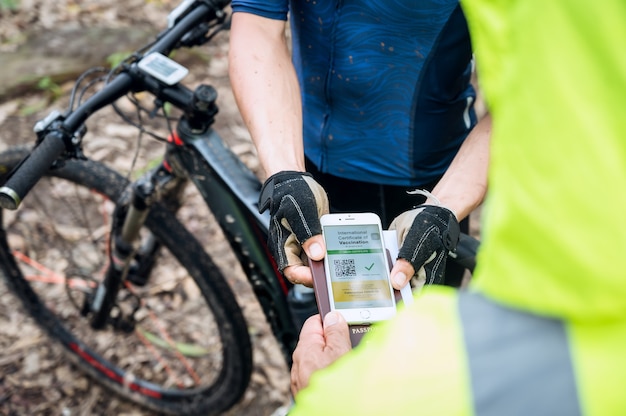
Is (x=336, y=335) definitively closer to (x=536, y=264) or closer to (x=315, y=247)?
(x=315, y=247)

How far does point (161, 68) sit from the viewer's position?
1750 mm

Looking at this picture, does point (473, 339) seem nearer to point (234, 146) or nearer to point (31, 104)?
point (234, 146)

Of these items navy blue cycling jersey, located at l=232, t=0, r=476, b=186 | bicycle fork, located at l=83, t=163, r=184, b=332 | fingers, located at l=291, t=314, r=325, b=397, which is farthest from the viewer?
bicycle fork, located at l=83, t=163, r=184, b=332

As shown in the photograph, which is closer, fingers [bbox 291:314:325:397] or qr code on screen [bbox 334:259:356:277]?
fingers [bbox 291:314:325:397]

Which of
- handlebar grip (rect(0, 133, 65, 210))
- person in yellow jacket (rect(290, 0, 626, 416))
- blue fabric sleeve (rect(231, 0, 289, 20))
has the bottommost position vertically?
handlebar grip (rect(0, 133, 65, 210))

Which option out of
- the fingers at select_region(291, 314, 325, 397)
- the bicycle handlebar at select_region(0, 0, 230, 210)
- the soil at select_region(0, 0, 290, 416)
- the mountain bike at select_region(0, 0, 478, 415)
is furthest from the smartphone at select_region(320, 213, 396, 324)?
the soil at select_region(0, 0, 290, 416)

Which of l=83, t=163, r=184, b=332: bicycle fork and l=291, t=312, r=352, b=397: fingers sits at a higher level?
l=291, t=312, r=352, b=397: fingers

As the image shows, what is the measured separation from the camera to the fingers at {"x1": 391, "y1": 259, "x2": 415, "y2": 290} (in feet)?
4.18

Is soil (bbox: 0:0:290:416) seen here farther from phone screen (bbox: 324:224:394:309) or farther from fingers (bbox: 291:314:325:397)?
fingers (bbox: 291:314:325:397)

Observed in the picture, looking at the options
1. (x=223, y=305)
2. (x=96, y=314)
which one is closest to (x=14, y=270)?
(x=96, y=314)

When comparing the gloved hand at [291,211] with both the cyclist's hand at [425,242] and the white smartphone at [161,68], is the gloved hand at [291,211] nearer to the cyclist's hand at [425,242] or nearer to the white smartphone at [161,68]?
the cyclist's hand at [425,242]

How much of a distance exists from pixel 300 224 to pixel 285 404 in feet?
5.16

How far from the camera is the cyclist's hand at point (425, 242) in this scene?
50.7 inches

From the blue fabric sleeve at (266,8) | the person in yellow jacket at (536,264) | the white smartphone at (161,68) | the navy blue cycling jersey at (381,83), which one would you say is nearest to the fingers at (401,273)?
the navy blue cycling jersey at (381,83)
